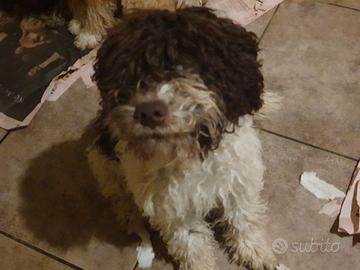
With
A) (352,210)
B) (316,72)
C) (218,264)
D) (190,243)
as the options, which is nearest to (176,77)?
(190,243)

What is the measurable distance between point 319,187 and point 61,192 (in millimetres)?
805

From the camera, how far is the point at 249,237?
153 centimetres

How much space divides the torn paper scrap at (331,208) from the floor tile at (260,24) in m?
0.70

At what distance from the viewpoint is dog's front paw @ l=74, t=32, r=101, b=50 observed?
6.98 ft

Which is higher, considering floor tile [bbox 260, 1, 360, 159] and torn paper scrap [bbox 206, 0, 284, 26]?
torn paper scrap [bbox 206, 0, 284, 26]

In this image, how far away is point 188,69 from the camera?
1.10 m

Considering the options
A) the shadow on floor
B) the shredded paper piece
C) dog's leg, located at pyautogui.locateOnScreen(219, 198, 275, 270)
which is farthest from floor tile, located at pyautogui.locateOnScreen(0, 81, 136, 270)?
the shredded paper piece

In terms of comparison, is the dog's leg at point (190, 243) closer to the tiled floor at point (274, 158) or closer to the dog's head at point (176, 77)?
the tiled floor at point (274, 158)

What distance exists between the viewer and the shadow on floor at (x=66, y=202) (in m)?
1.70

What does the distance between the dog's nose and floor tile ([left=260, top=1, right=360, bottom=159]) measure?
0.82 metres

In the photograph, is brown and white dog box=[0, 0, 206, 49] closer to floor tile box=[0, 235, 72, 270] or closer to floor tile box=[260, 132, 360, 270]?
floor tile box=[260, 132, 360, 270]

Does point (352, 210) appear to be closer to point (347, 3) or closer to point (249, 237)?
point (249, 237)

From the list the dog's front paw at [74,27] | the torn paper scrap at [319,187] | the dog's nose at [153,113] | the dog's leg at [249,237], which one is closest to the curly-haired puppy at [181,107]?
the dog's nose at [153,113]

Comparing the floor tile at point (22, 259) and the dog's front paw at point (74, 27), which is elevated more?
the dog's front paw at point (74, 27)
